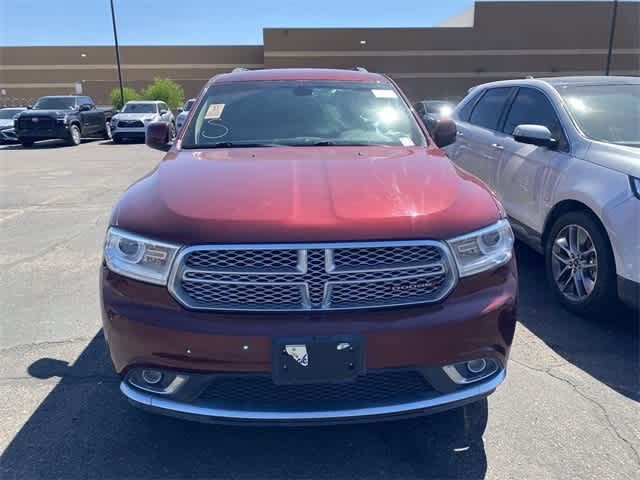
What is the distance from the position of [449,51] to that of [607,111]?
4444cm

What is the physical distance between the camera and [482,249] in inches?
89.6

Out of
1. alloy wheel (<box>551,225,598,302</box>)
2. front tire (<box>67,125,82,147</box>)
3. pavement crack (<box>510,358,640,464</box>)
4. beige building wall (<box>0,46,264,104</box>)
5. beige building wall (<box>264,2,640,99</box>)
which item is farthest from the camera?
beige building wall (<box>0,46,264,104</box>)

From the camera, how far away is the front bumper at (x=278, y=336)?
2.06 m

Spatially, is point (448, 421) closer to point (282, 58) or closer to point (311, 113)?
point (311, 113)

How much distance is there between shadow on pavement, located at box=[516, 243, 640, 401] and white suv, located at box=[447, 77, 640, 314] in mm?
135

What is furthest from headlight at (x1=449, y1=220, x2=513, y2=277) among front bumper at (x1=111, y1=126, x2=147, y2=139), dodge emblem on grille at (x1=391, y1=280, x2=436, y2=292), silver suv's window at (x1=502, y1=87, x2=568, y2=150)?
front bumper at (x1=111, y1=126, x2=147, y2=139)

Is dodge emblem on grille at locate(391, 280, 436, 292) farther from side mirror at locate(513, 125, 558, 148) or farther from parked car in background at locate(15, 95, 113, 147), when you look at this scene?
parked car in background at locate(15, 95, 113, 147)

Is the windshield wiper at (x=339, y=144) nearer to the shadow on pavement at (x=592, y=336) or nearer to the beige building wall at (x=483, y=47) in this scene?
the shadow on pavement at (x=592, y=336)

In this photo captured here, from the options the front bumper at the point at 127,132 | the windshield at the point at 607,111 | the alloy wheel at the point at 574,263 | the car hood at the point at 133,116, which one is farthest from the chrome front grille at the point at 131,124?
the alloy wheel at the point at 574,263

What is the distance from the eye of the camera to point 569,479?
2266 mm

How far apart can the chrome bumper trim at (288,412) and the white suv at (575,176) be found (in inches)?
70.8

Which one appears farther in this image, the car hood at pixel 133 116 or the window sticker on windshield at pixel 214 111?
the car hood at pixel 133 116

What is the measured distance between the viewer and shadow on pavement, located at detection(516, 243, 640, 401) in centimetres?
315

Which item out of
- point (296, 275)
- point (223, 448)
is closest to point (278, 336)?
point (296, 275)
